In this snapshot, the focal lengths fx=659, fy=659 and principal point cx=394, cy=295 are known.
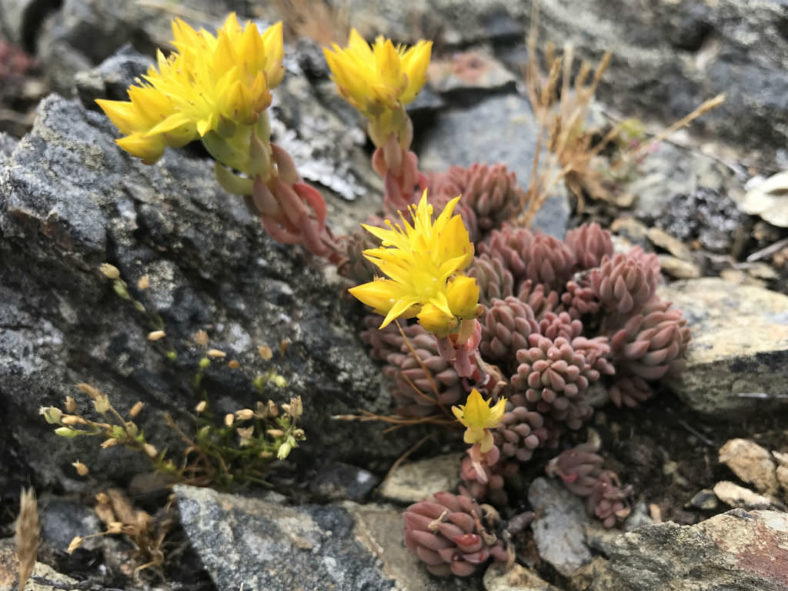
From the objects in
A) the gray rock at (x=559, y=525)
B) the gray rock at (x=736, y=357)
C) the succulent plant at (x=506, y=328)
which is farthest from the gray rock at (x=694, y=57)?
the gray rock at (x=559, y=525)

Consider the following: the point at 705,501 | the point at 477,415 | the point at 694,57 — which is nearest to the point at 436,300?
the point at 477,415

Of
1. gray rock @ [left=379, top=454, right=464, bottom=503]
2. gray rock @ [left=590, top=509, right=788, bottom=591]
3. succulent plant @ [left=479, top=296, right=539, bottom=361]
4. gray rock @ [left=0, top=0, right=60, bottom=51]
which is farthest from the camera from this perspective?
gray rock @ [left=0, top=0, right=60, bottom=51]

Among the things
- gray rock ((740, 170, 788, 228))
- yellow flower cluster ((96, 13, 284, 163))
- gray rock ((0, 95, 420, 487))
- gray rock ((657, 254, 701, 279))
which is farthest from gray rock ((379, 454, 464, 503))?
gray rock ((740, 170, 788, 228))

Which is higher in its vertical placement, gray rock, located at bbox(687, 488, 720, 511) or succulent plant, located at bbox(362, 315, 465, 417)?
succulent plant, located at bbox(362, 315, 465, 417)

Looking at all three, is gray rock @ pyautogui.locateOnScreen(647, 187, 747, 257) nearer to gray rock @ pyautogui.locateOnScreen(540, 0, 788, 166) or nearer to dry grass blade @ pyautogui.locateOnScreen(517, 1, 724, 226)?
dry grass blade @ pyautogui.locateOnScreen(517, 1, 724, 226)

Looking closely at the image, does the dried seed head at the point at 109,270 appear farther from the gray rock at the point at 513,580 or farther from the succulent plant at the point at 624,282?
the succulent plant at the point at 624,282

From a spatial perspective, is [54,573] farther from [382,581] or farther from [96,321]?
[382,581]

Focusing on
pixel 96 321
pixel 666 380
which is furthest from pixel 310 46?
pixel 666 380
